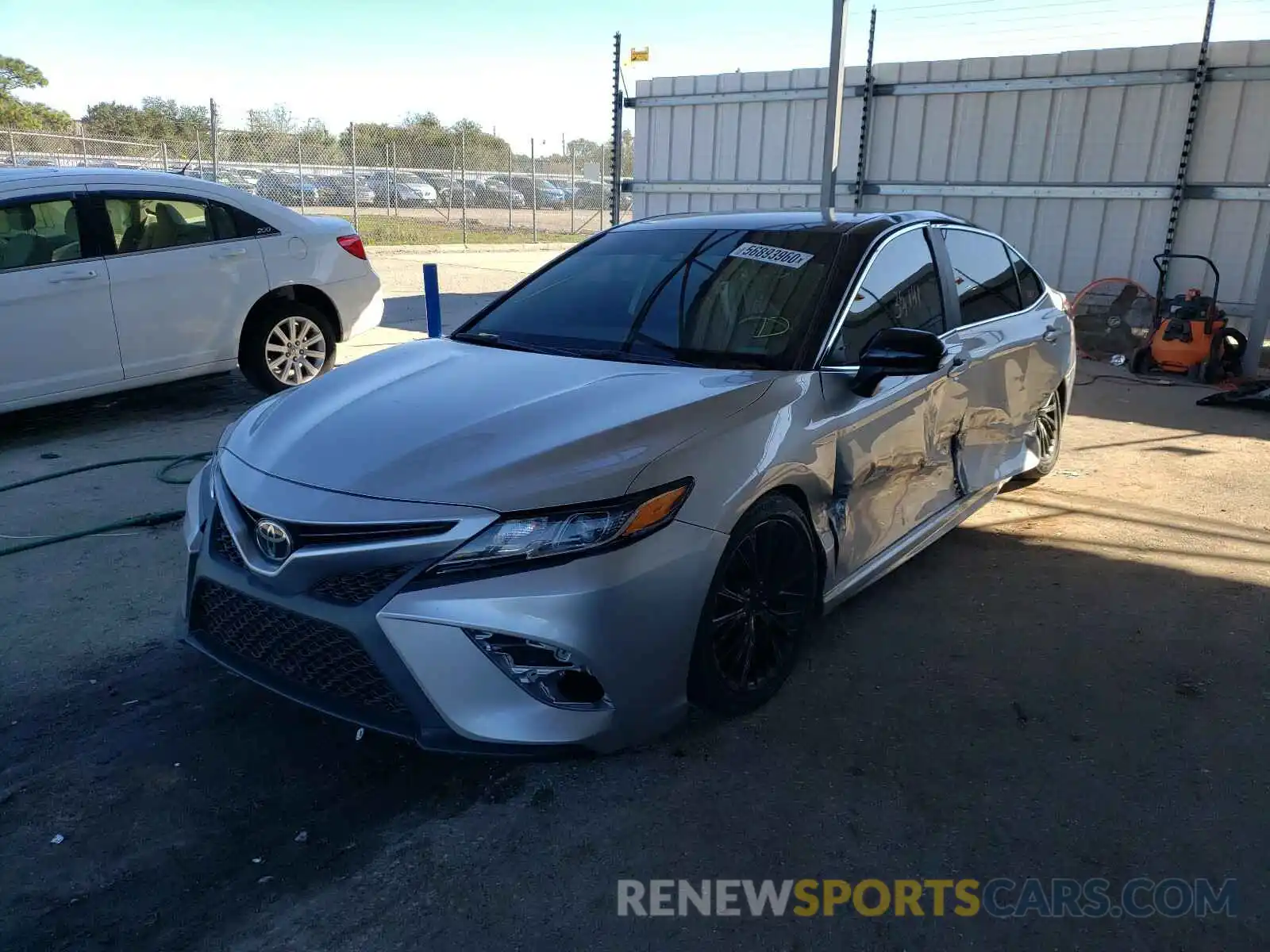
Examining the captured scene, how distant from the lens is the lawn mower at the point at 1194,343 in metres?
9.24

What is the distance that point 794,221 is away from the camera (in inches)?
157

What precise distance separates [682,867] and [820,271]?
2135 mm

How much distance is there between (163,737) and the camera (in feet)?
9.77

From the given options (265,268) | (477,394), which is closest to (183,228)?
(265,268)

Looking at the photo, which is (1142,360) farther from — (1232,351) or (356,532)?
(356,532)

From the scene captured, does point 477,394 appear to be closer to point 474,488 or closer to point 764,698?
point 474,488

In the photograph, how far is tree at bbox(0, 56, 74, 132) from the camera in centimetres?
3938

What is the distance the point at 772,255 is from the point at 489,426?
1483 millimetres

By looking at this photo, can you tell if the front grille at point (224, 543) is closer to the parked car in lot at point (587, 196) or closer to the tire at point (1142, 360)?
the tire at point (1142, 360)

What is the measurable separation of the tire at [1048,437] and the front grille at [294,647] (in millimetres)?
3984

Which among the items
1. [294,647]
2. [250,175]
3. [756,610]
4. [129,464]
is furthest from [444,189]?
[294,647]

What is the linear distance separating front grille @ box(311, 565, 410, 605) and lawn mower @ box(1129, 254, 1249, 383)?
9.13 metres

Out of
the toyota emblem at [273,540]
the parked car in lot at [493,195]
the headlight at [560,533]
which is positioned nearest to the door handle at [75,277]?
the toyota emblem at [273,540]

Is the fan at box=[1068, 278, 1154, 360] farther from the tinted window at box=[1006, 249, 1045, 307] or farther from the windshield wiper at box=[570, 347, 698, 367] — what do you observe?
the windshield wiper at box=[570, 347, 698, 367]
